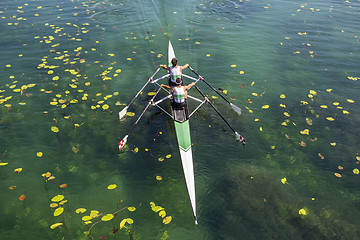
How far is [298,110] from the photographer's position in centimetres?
1045

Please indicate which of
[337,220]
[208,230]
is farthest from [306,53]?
[208,230]

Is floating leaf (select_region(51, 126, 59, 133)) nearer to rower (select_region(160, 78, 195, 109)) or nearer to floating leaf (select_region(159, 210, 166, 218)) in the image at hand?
rower (select_region(160, 78, 195, 109))

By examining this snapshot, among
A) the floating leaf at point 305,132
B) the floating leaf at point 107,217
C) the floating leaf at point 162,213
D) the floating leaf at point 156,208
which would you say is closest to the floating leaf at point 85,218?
the floating leaf at point 107,217

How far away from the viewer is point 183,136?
7.98 m

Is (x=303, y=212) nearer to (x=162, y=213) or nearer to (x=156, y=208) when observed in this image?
(x=162, y=213)

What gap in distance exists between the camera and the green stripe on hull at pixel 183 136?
25.8ft

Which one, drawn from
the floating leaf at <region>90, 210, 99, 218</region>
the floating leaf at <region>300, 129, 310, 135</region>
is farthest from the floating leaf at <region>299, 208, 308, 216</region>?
the floating leaf at <region>90, 210, 99, 218</region>

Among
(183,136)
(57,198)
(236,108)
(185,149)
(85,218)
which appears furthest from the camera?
(236,108)

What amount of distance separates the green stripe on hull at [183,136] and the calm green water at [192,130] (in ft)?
2.43

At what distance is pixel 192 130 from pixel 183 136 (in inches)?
61.2

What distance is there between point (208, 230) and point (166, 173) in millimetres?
2310

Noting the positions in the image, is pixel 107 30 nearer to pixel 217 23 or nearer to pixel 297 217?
pixel 217 23

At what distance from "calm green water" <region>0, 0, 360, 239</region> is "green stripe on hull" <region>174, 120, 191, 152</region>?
2.43ft

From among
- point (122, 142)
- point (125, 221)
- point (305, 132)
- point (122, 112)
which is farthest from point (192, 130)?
point (305, 132)
